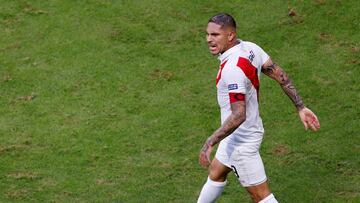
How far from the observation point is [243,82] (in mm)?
8133

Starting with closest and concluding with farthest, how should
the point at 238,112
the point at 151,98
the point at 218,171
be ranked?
the point at 238,112, the point at 218,171, the point at 151,98

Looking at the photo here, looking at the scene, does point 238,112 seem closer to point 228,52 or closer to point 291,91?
point 228,52

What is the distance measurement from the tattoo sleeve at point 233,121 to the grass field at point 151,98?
6.48 ft

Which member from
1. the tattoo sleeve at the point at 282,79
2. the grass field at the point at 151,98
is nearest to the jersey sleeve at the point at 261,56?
the tattoo sleeve at the point at 282,79

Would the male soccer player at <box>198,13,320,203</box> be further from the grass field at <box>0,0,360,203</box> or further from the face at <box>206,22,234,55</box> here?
the grass field at <box>0,0,360,203</box>

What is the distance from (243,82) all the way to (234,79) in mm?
98

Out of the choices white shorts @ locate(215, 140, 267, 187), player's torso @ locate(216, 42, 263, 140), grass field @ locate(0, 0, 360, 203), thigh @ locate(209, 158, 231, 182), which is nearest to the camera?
player's torso @ locate(216, 42, 263, 140)

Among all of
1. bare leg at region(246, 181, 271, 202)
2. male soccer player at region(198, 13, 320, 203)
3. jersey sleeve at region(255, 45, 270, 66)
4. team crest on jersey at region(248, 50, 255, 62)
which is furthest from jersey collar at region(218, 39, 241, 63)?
bare leg at region(246, 181, 271, 202)

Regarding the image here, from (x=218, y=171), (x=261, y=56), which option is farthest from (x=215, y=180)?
(x=261, y=56)

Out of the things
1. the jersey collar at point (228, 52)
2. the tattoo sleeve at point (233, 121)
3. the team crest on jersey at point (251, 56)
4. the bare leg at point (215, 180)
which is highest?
the jersey collar at point (228, 52)

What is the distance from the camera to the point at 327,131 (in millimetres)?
11328

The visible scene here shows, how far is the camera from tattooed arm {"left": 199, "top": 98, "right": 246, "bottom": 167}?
805cm

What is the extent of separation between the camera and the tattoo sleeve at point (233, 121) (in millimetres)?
8062

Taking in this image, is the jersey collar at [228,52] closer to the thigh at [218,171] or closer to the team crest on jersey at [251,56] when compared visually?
the team crest on jersey at [251,56]
